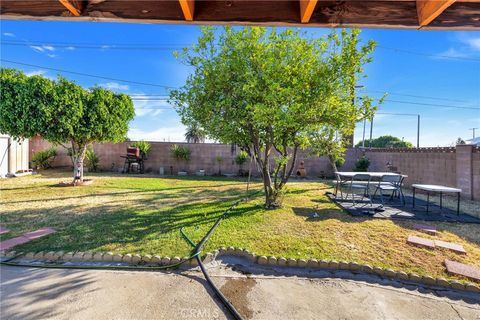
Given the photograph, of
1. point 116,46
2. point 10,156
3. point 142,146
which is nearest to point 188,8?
point 142,146

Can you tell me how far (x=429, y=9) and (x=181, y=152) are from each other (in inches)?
466

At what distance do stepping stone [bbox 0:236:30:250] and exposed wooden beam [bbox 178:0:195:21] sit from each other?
3.98 metres

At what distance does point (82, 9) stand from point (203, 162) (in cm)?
1123

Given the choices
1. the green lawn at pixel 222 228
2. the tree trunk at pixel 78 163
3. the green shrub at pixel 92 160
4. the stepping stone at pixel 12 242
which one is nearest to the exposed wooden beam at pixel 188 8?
the green lawn at pixel 222 228

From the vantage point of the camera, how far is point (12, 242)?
11.2 ft

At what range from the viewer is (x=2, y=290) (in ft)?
7.68

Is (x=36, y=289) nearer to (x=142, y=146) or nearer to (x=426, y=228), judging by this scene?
(x=426, y=228)

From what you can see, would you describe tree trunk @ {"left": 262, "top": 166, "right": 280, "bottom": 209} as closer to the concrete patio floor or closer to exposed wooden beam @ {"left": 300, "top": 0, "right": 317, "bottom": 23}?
the concrete patio floor

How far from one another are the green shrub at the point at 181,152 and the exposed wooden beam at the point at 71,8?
36.4 ft

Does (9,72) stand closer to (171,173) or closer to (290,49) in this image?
(171,173)

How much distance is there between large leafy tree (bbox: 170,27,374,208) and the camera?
173 inches

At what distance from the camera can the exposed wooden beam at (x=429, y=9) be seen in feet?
4.48

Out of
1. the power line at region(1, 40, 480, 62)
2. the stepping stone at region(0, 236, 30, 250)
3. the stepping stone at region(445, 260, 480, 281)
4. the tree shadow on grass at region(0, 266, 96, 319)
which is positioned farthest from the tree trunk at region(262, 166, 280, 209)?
the power line at region(1, 40, 480, 62)

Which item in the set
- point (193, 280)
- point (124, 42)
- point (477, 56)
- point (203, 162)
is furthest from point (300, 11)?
point (477, 56)
